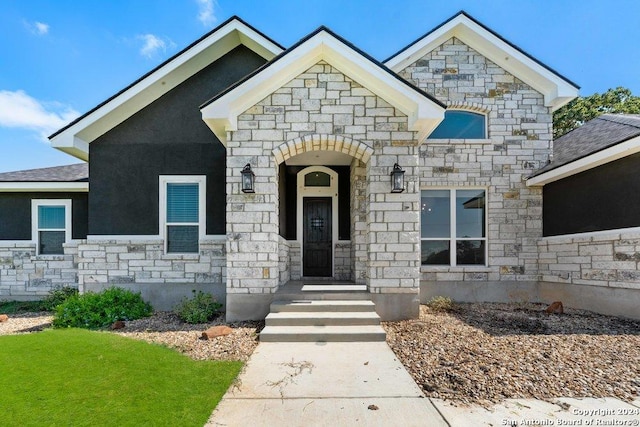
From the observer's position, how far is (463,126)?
8.42m

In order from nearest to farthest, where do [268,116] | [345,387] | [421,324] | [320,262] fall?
[345,387]
[421,324]
[268,116]
[320,262]

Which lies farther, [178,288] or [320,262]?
[320,262]

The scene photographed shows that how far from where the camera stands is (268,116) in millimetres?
6086

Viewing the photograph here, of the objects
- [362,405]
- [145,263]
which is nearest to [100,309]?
[145,263]

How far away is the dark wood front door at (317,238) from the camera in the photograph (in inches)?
351

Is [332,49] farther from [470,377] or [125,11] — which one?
[125,11]

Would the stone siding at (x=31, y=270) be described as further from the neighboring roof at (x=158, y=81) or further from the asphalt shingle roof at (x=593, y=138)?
the asphalt shingle roof at (x=593, y=138)

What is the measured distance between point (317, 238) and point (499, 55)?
659 centimetres

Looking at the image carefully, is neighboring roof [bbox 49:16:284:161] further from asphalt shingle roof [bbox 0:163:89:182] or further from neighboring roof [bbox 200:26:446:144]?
neighboring roof [bbox 200:26:446:144]

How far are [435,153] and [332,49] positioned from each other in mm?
3903

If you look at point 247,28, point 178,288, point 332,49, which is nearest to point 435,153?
point 332,49

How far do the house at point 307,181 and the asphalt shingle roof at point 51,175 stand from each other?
106mm

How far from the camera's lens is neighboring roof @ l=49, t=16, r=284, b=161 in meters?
Result: 7.27

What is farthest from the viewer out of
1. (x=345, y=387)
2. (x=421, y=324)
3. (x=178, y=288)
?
(x=178, y=288)
